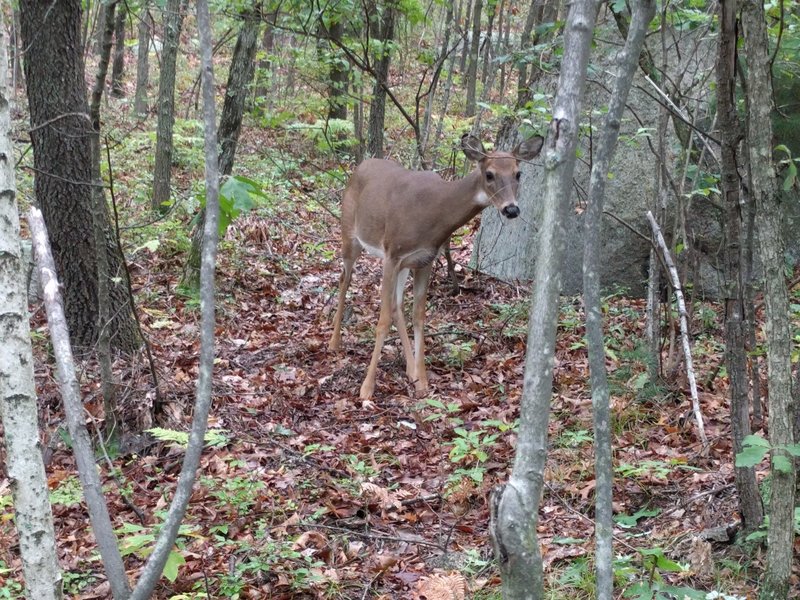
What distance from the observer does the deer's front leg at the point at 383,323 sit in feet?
22.8

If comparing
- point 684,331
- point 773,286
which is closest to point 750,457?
point 773,286

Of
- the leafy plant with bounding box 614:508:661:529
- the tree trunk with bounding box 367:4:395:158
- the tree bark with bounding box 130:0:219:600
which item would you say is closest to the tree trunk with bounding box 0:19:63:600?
the tree bark with bounding box 130:0:219:600

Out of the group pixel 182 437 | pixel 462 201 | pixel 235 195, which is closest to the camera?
pixel 235 195

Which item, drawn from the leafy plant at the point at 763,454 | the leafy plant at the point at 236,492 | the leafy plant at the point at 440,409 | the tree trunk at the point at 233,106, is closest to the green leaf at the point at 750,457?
the leafy plant at the point at 763,454

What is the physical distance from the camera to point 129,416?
5805mm

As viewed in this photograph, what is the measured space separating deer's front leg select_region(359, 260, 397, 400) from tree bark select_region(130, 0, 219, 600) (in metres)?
4.40

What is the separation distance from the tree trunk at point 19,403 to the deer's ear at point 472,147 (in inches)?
172

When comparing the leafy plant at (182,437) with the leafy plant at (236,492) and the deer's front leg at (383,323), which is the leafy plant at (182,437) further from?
the deer's front leg at (383,323)

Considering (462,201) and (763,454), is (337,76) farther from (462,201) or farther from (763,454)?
(763,454)

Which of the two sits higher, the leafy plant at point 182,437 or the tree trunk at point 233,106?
the tree trunk at point 233,106

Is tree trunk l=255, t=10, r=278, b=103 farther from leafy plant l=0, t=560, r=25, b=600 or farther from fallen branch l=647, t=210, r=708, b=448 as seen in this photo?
leafy plant l=0, t=560, r=25, b=600

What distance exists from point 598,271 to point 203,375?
48.7 inches

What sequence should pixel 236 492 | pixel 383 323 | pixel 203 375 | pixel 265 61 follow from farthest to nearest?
pixel 265 61, pixel 383 323, pixel 236 492, pixel 203 375

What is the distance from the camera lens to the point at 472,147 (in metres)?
6.78
